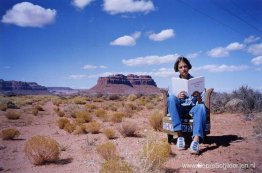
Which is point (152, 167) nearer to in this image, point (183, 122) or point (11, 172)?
point (183, 122)

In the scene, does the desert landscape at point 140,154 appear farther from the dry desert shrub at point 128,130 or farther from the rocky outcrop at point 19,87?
the rocky outcrop at point 19,87

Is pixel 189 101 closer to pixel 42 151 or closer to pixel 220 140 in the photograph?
pixel 220 140

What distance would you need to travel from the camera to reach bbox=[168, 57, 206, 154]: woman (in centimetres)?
599

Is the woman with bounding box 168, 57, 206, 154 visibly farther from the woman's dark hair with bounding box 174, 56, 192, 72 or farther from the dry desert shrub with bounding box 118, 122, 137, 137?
the dry desert shrub with bounding box 118, 122, 137, 137

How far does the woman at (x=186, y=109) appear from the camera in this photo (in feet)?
19.7

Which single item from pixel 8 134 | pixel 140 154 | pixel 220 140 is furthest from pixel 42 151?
pixel 8 134

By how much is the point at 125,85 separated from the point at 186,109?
139 metres

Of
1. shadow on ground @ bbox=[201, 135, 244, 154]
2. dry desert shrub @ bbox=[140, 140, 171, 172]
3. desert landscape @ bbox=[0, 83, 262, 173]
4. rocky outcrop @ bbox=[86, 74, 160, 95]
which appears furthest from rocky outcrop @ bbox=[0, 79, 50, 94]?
dry desert shrub @ bbox=[140, 140, 171, 172]

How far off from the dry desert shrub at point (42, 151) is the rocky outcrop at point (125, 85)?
126 m

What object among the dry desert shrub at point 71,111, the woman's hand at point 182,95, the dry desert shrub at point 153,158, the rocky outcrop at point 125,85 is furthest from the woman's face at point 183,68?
the rocky outcrop at point 125,85

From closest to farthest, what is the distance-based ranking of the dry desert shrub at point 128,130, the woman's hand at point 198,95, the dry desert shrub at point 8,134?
the woman's hand at point 198,95 → the dry desert shrub at point 128,130 → the dry desert shrub at point 8,134

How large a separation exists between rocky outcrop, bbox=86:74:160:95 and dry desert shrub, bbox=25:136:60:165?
126m

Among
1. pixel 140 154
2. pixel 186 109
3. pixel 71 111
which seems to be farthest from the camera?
pixel 71 111

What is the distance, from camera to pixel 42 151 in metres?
6.39
